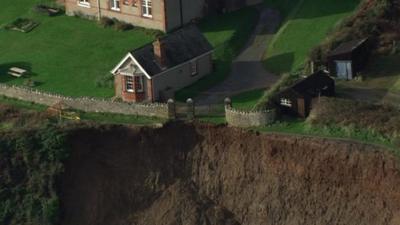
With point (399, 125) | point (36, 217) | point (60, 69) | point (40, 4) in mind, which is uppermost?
point (40, 4)

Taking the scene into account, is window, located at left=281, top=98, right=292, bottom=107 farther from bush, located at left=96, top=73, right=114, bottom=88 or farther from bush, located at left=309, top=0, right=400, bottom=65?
bush, located at left=96, top=73, right=114, bottom=88

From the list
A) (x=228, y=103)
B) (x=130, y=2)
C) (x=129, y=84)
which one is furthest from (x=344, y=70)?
(x=130, y=2)

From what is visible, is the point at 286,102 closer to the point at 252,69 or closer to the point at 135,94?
the point at 252,69

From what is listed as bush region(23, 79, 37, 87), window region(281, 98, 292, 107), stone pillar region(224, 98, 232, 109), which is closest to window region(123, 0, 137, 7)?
bush region(23, 79, 37, 87)

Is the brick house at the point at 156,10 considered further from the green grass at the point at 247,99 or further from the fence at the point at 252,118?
the fence at the point at 252,118

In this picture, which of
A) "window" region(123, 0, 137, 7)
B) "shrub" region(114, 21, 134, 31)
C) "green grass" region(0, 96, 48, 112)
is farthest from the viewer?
"shrub" region(114, 21, 134, 31)

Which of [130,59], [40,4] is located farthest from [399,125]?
[40,4]

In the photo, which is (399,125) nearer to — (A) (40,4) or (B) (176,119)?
(B) (176,119)
